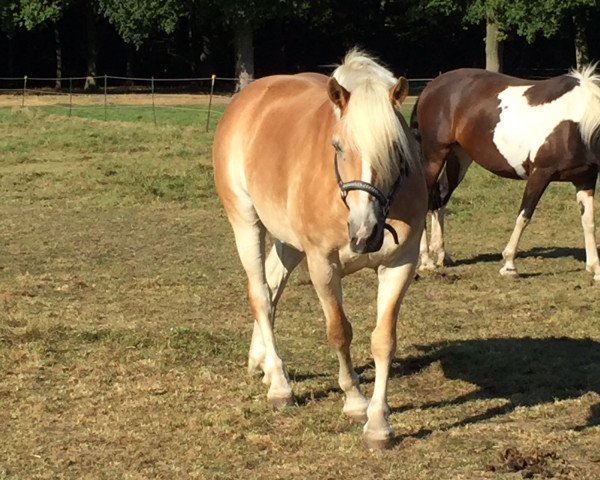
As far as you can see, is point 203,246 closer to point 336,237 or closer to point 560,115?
point 560,115

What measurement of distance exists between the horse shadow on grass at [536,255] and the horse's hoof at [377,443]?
5.40 meters

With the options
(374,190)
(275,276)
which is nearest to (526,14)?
(275,276)

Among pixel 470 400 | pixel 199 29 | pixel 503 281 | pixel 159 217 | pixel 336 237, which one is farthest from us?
pixel 199 29

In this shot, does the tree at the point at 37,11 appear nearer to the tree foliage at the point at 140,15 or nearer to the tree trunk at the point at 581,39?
the tree foliage at the point at 140,15

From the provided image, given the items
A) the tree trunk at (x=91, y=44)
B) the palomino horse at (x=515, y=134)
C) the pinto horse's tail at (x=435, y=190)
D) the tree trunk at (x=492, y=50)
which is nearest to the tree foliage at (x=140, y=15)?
the tree trunk at (x=91, y=44)

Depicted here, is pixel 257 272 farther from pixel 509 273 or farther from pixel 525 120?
pixel 525 120

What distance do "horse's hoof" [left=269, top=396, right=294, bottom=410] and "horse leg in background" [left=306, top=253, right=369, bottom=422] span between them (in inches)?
13.7

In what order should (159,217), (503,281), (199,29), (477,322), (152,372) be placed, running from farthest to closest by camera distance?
(199,29), (159,217), (503,281), (477,322), (152,372)

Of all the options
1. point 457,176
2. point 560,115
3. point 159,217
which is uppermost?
point 560,115

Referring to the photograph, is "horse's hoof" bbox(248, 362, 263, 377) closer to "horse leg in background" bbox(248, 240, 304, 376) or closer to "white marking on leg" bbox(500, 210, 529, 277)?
"horse leg in background" bbox(248, 240, 304, 376)

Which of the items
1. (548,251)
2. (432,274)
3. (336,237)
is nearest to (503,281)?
(432,274)

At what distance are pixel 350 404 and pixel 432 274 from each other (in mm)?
4344

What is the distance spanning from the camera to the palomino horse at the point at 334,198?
15.0ft

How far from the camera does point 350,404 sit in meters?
5.36
